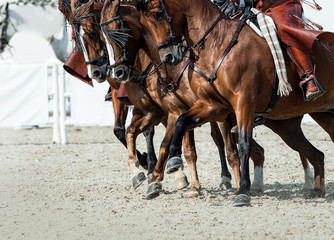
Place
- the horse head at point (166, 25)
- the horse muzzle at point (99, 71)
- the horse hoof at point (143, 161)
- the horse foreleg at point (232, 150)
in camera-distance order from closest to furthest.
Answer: the horse head at point (166, 25), the horse muzzle at point (99, 71), the horse foreleg at point (232, 150), the horse hoof at point (143, 161)

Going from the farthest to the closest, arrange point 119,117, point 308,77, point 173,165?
point 119,117 < point 308,77 < point 173,165

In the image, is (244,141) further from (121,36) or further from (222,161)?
(222,161)

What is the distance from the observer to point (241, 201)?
22.1 feet

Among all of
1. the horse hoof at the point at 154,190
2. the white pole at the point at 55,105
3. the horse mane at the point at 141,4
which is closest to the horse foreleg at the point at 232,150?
the horse hoof at the point at 154,190

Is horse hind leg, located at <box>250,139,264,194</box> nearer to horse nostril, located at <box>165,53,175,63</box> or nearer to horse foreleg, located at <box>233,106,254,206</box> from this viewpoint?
horse foreleg, located at <box>233,106,254,206</box>

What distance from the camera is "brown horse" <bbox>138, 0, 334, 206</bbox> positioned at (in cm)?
674

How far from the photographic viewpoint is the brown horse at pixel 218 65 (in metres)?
6.74

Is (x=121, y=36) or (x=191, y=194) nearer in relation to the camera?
(x=121, y=36)

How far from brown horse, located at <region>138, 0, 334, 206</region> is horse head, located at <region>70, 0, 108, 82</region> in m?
0.65

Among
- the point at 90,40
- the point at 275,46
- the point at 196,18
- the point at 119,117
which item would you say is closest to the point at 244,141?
the point at 275,46

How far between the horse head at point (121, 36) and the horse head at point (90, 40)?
0.31m

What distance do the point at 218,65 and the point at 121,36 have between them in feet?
3.44

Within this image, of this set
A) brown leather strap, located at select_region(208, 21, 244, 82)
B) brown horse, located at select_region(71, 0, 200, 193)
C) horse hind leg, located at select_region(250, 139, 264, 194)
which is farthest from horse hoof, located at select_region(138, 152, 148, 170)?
brown leather strap, located at select_region(208, 21, 244, 82)

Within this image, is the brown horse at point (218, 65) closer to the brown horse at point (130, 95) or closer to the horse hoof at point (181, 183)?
the brown horse at point (130, 95)
